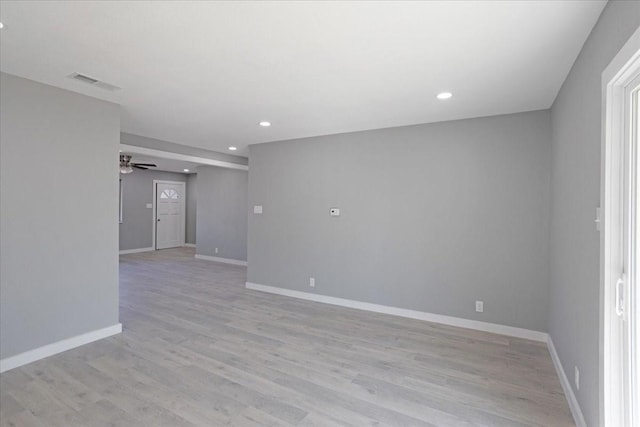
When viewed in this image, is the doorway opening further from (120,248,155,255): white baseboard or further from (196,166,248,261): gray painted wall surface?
(196,166,248,261): gray painted wall surface

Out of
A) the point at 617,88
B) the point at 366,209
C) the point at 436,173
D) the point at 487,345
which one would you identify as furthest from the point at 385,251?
the point at 617,88

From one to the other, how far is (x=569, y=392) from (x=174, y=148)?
19.3 ft

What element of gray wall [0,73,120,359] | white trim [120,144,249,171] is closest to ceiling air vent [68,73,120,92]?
gray wall [0,73,120,359]

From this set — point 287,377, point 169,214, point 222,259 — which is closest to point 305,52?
point 287,377

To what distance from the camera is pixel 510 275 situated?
3641mm

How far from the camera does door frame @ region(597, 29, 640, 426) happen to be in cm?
160

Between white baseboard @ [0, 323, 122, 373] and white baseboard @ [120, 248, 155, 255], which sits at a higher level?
white baseboard @ [120, 248, 155, 255]

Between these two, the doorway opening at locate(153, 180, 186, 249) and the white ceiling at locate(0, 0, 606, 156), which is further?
the doorway opening at locate(153, 180, 186, 249)

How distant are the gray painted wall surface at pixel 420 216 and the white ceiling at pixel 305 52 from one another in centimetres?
52

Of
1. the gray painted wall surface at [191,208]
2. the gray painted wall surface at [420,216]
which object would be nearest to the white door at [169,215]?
the gray painted wall surface at [191,208]

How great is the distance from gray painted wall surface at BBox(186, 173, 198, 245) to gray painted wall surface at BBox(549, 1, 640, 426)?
9895 mm

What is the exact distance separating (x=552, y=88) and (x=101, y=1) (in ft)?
11.1

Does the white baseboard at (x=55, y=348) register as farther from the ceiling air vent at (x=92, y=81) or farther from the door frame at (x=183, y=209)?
the door frame at (x=183, y=209)

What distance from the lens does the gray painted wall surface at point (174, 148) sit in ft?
15.9
